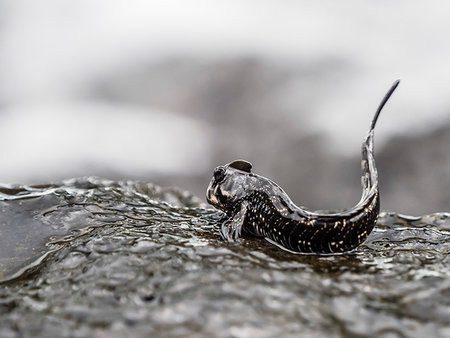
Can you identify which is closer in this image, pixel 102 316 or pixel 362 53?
pixel 102 316

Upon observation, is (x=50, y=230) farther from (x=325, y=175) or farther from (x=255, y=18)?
(x=255, y=18)

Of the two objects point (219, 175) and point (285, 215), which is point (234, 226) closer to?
point (285, 215)

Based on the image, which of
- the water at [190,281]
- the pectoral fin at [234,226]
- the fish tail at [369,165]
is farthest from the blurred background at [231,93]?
the water at [190,281]

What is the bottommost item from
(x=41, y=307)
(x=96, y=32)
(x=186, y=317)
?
(x=41, y=307)

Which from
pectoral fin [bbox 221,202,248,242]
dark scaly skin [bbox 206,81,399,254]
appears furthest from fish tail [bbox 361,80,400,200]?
pectoral fin [bbox 221,202,248,242]

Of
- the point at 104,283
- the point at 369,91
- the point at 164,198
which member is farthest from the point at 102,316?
the point at 369,91

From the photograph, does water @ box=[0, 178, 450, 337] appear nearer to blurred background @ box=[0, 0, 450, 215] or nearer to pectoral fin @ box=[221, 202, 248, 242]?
pectoral fin @ box=[221, 202, 248, 242]

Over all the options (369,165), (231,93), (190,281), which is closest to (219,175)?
(369,165)
